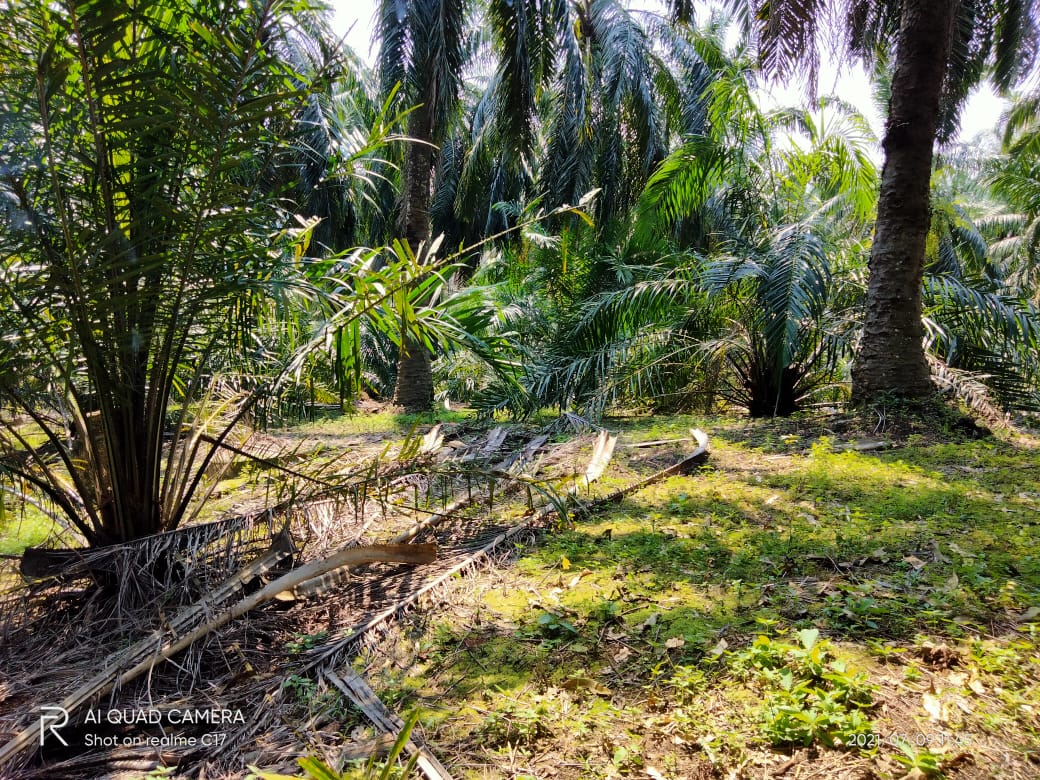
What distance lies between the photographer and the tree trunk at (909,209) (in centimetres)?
445

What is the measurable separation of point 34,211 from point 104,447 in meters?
0.93

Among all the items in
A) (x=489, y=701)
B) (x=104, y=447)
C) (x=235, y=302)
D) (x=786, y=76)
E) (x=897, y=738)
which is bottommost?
(x=489, y=701)

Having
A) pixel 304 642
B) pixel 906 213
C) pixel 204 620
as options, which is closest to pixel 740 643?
pixel 304 642

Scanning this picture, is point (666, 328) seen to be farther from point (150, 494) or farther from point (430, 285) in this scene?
point (150, 494)

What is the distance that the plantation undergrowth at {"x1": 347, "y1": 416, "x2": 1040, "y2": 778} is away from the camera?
144cm

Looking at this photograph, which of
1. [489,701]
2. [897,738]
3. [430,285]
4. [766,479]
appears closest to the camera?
[897,738]

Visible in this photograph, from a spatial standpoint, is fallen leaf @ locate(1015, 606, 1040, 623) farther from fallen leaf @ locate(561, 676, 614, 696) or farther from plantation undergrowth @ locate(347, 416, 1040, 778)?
fallen leaf @ locate(561, 676, 614, 696)

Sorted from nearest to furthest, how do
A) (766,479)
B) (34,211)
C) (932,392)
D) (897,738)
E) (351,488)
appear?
(897,738) < (34,211) < (351,488) < (766,479) < (932,392)

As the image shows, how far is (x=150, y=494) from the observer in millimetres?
2473

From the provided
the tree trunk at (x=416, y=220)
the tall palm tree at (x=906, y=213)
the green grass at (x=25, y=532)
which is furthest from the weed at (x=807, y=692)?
the tree trunk at (x=416, y=220)

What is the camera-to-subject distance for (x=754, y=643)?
1.82 m

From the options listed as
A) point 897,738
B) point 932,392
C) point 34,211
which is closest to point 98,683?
point 34,211

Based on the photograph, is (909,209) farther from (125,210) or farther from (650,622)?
(125,210)

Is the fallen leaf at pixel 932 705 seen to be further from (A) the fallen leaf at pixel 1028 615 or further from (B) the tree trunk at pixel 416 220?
(B) the tree trunk at pixel 416 220
